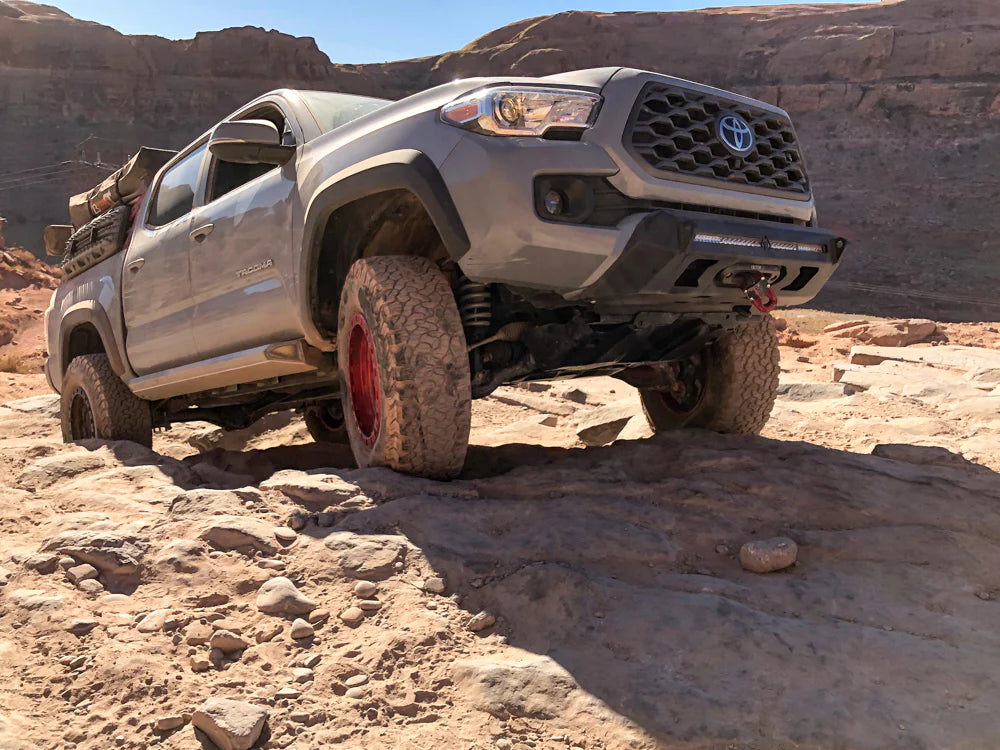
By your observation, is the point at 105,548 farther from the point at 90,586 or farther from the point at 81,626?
the point at 81,626

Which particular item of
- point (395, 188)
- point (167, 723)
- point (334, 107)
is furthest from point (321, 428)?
point (167, 723)

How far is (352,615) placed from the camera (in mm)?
2164

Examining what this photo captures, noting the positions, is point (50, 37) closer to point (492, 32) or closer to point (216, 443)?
point (492, 32)

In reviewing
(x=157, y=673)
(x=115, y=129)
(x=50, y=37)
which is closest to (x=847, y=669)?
(x=157, y=673)

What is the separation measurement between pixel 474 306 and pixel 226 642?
66.3 inches

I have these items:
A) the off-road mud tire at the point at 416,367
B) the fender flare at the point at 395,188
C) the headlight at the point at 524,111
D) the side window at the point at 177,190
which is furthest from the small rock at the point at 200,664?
the side window at the point at 177,190

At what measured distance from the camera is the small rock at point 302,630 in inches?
82.4

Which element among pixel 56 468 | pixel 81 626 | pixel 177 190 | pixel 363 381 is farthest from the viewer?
pixel 177 190

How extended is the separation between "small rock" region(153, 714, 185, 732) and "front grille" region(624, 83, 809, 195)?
215 cm

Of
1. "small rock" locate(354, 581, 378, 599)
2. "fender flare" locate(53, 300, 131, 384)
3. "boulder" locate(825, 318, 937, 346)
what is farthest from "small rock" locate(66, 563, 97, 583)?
"boulder" locate(825, 318, 937, 346)

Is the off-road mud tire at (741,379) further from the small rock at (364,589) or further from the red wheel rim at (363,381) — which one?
the small rock at (364,589)

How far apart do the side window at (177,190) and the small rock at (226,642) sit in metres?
3.07

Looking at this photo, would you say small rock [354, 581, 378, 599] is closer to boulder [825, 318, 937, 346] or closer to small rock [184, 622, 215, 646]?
small rock [184, 622, 215, 646]

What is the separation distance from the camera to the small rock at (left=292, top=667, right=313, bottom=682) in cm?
192
